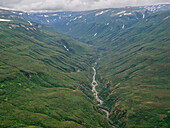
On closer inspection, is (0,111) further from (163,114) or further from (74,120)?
(163,114)

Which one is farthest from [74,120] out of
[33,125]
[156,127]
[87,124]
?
[156,127]

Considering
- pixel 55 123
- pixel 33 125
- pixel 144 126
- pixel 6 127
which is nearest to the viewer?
pixel 6 127

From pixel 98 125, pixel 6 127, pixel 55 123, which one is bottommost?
pixel 98 125

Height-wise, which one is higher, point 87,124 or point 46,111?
point 46,111

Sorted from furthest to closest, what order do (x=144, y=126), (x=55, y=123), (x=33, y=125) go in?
(x=144, y=126), (x=55, y=123), (x=33, y=125)

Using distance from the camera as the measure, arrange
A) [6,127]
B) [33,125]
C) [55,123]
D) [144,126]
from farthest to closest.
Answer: [144,126]
[55,123]
[33,125]
[6,127]

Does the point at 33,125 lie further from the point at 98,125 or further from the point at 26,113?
the point at 98,125

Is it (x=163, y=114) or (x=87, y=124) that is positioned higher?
(x=163, y=114)

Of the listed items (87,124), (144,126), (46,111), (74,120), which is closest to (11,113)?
(46,111)

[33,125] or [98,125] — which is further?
[98,125]
